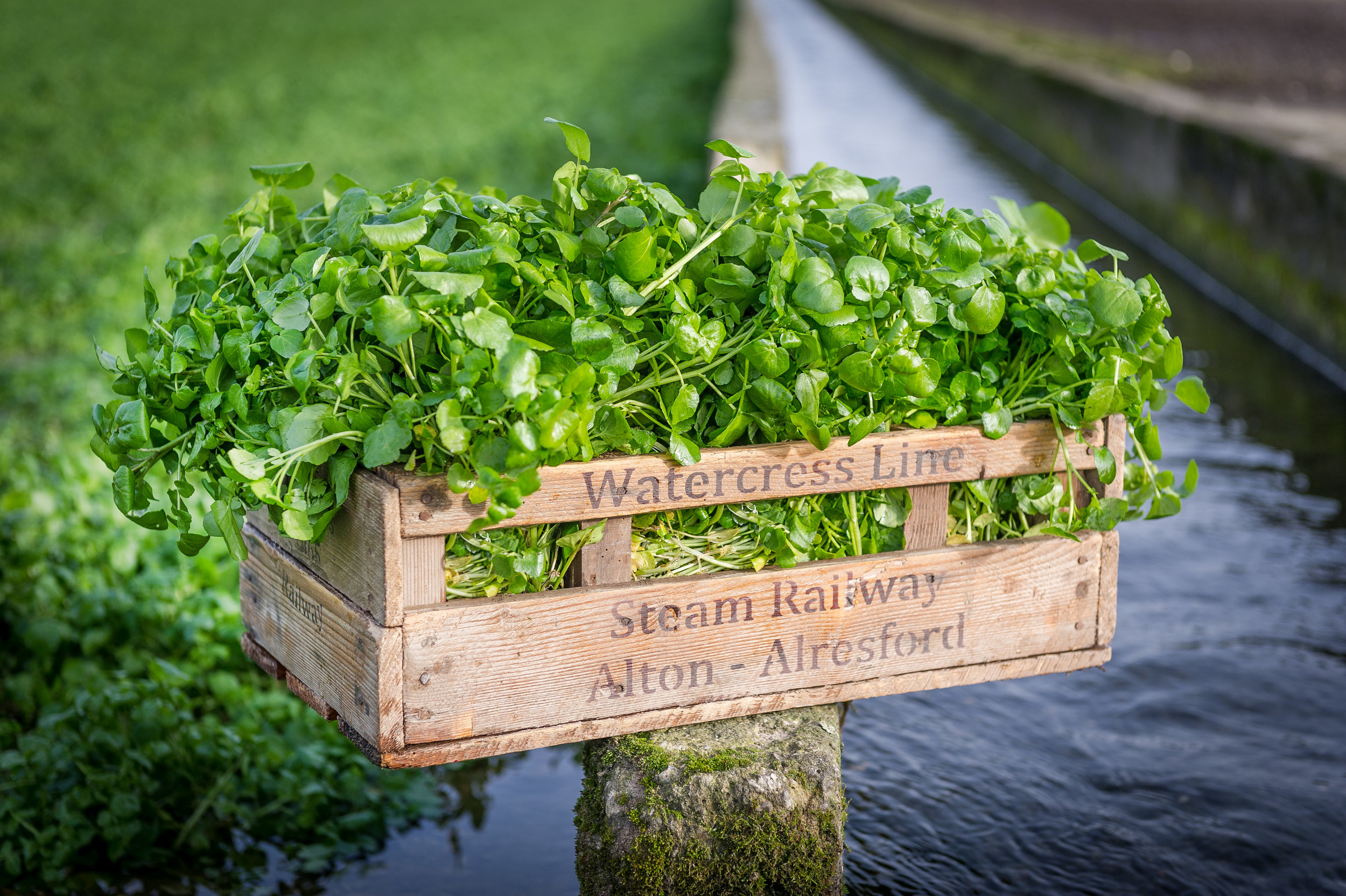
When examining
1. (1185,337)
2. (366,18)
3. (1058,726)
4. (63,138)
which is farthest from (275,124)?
(366,18)

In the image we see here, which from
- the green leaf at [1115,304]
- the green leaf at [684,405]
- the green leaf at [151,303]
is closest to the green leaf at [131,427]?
the green leaf at [151,303]

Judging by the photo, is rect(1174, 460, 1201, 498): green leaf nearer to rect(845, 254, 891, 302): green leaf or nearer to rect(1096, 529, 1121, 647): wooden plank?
rect(1096, 529, 1121, 647): wooden plank

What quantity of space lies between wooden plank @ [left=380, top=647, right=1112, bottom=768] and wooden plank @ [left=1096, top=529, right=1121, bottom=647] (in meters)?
0.04

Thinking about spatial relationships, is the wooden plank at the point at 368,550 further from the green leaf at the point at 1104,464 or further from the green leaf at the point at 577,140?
the green leaf at the point at 1104,464

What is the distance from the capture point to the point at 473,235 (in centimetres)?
191

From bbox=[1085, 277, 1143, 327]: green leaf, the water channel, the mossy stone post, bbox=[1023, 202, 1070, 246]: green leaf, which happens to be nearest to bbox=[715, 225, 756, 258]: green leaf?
bbox=[1085, 277, 1143, 327]: green leaf

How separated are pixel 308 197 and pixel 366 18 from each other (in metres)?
25.2

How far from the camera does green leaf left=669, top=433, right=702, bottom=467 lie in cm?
187

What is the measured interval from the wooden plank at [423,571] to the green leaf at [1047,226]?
1251 millimetres

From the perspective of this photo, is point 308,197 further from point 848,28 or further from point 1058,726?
point 848,28

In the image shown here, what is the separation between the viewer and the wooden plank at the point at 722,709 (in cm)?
191

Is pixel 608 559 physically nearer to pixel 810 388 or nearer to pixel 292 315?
pixel 810 388

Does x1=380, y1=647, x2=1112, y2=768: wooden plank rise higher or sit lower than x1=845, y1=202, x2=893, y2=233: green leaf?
lower

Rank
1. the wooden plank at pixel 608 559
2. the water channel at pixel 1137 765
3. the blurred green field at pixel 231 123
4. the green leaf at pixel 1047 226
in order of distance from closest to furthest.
Result: the wooden plank at pixel 608 559, the green leaf at pixel 1047 226, the water channel at pixel 1137 765, the blurred green field at pixel 231 123
